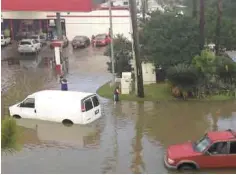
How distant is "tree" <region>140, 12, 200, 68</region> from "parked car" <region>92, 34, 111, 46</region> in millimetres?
18162

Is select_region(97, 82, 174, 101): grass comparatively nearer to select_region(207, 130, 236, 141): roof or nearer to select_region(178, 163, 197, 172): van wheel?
select_region(207, 130, 236, 141): roof

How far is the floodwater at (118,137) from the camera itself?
1419 centimetres

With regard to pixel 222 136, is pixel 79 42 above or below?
above

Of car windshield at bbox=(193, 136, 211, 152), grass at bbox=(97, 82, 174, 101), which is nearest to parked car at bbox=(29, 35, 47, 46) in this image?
grass at bbox=(97, 82, 174, 101)

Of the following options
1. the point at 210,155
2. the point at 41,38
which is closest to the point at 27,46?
the point at 41,38

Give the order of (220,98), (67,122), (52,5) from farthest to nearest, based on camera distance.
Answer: (52,5)
(220,98)
(67,122)

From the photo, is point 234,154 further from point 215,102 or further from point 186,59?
point 186,59

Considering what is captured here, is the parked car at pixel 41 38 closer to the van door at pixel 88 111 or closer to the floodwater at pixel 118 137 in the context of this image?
the floodwater at pixel 118 137

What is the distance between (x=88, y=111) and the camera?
18.5 meters

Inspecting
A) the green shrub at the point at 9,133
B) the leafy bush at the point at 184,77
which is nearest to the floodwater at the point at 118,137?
the leafy bush at the point at 184,77

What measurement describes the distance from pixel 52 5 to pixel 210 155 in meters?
21.5

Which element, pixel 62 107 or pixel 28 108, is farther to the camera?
pixel 28 108

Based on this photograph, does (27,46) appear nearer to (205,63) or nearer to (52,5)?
(52,5)

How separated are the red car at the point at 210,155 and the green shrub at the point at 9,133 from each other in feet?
24.4
